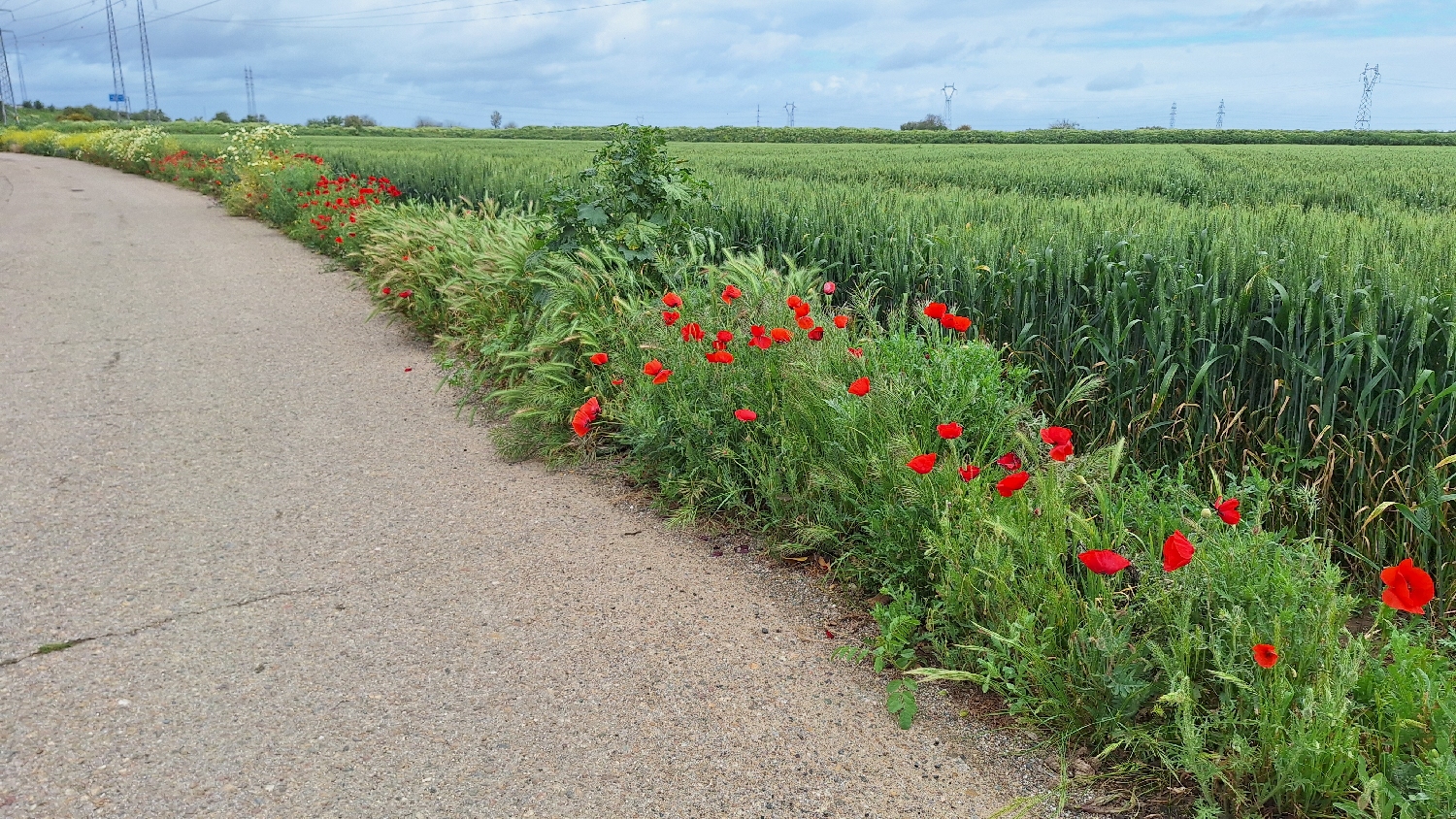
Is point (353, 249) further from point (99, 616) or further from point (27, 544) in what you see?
point (99, 616)

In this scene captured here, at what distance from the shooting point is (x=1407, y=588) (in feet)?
6.75

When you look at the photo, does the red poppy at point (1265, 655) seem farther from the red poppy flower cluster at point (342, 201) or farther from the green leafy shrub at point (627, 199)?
the red poppy flower cluster at point (342, 201)

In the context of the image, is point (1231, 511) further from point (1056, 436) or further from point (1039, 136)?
point (1039, 136)

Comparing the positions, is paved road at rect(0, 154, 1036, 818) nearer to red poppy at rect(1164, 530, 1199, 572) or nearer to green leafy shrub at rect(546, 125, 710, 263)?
red poppy at rect(1164, 530, 1199, 572)

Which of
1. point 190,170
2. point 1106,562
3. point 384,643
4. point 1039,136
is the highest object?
point 1039,136

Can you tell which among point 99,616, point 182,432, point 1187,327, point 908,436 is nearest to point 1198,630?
point 908,436

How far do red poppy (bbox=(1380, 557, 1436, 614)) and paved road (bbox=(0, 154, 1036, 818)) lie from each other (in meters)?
0.98

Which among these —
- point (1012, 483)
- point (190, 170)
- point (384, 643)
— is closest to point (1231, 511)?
point (1012, 483)

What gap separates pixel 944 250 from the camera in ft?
16.6

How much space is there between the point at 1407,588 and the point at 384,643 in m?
2.85

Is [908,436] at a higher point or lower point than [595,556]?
higher

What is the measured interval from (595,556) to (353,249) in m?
8.26

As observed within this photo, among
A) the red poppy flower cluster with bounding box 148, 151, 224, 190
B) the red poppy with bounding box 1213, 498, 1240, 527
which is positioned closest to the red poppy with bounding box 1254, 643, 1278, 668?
the red poppy with bounding box 1213, 498, 1240, 527

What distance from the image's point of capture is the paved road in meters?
2.42
